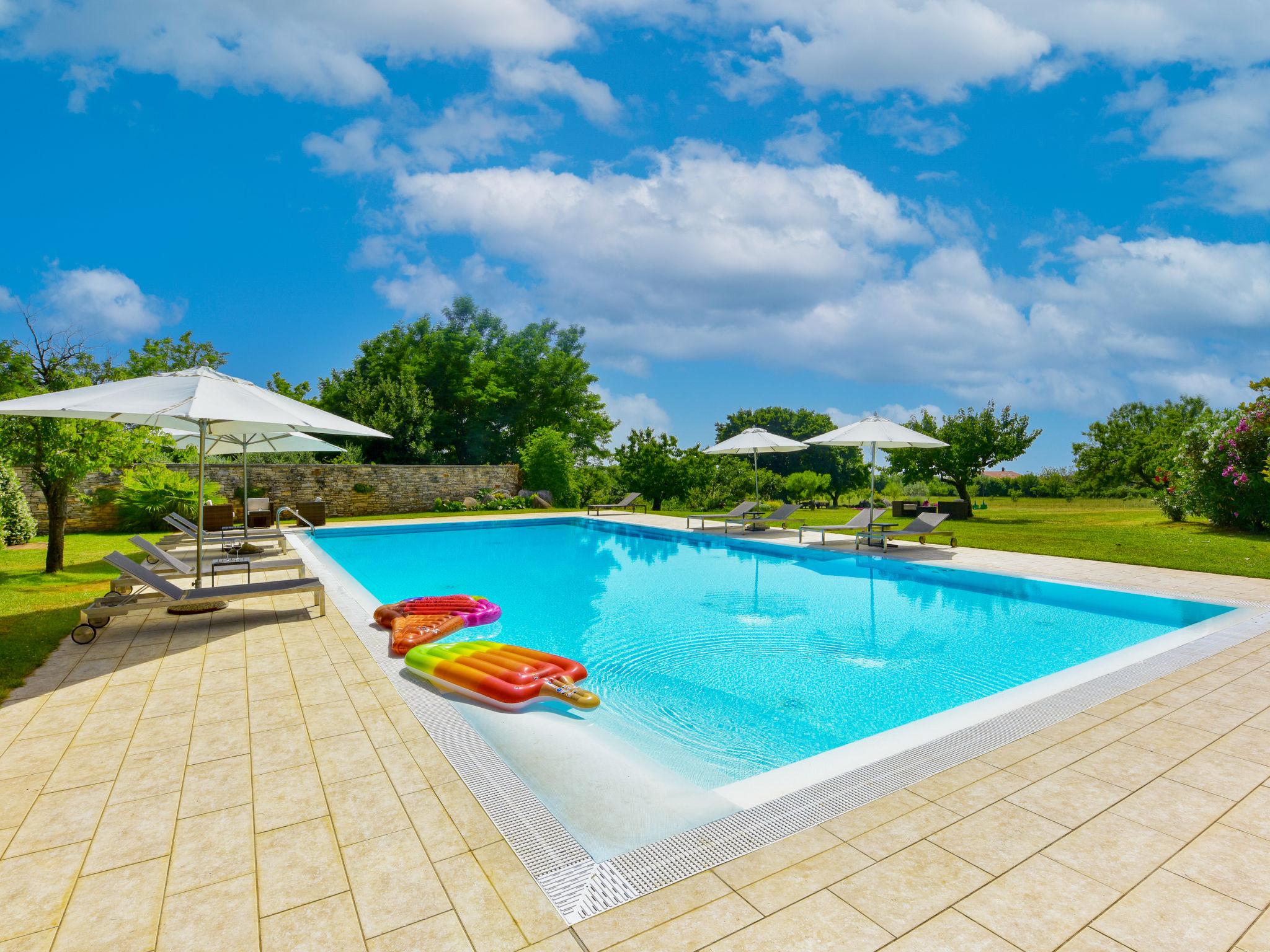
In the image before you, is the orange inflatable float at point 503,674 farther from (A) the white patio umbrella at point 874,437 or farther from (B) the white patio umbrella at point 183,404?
(A) the white patio umbrella at point 874,437

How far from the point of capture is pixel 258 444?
10.8 m

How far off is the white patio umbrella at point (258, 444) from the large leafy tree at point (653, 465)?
39.2 feet

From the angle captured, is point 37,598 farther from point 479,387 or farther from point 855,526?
point 479,387

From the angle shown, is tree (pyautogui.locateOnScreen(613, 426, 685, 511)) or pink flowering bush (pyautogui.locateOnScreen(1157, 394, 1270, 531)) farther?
tree (pyautogui.locateOnScreen(613, 426, 685, 511))

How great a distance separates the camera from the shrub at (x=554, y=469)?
22562mm

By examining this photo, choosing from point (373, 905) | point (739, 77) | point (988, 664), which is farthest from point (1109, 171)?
point (373, 905)

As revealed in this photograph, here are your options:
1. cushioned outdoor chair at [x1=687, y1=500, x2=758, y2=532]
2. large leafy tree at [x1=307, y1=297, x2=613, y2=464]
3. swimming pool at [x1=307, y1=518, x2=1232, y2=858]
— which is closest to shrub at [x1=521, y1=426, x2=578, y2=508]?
large leafy tree at [x1=307, y1=297, x2=613, y2=464]

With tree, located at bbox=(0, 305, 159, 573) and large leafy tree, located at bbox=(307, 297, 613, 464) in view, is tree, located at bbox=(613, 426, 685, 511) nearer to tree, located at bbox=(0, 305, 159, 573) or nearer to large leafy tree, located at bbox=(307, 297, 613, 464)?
large leafy tree, located at bbox=(307, 297, 613, 464)

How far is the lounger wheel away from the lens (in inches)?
205

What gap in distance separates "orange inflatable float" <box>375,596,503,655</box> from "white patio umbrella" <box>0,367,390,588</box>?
6.34 feet

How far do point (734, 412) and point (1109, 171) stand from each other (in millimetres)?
31648

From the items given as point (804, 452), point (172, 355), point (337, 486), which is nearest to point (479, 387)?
point (337, 486)

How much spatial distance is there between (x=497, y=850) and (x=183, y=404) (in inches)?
197

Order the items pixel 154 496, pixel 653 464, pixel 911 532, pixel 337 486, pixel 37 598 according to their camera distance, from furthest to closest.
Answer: pixel 653 464
pixel 337 486
pixel 154 496
pixel 911 532
pixel 37 598
